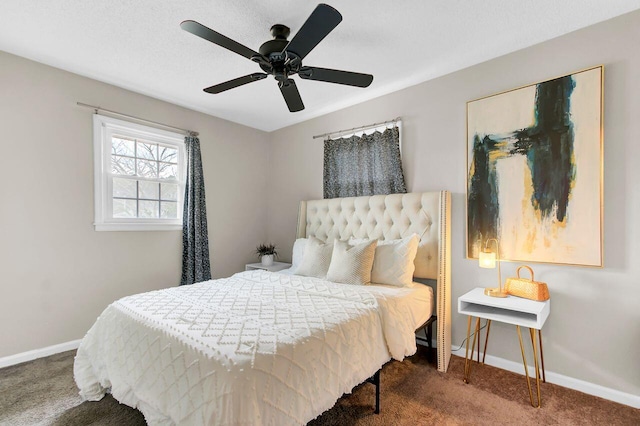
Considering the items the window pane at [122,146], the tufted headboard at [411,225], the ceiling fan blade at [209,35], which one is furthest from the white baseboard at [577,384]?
the window pane at [122,146]

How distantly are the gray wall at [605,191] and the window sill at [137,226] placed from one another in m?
2.85

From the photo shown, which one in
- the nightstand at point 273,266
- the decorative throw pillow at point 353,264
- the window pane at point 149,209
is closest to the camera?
the decorative throw pillow at point 353,264

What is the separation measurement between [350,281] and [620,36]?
2.63 meters

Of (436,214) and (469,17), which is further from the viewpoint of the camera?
(436,214)

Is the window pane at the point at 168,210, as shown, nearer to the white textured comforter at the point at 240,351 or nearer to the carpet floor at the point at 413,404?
the white textured comforter at the point at 240,351

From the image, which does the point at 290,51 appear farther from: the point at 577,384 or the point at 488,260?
the point at 577,384

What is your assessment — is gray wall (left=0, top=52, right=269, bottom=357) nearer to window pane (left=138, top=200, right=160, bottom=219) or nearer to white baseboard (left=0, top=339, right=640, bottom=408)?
white baseboard (left=0, top=339, right=640, bottom=408)

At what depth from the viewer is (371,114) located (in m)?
3.50

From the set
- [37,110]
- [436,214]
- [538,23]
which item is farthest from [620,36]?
[37,110]

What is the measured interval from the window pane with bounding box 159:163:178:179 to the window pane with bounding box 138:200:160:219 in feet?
1.11

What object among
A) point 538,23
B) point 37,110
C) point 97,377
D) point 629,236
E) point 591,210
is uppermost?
point 538,23

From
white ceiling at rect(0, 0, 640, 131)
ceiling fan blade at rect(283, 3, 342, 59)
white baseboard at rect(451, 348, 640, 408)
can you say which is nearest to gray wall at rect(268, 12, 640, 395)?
white baseboard at rect(451, 348, 640, 408)

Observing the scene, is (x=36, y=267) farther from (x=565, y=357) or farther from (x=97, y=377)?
(x=565, y=357)

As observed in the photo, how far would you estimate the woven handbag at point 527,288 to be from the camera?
2.21 metres
